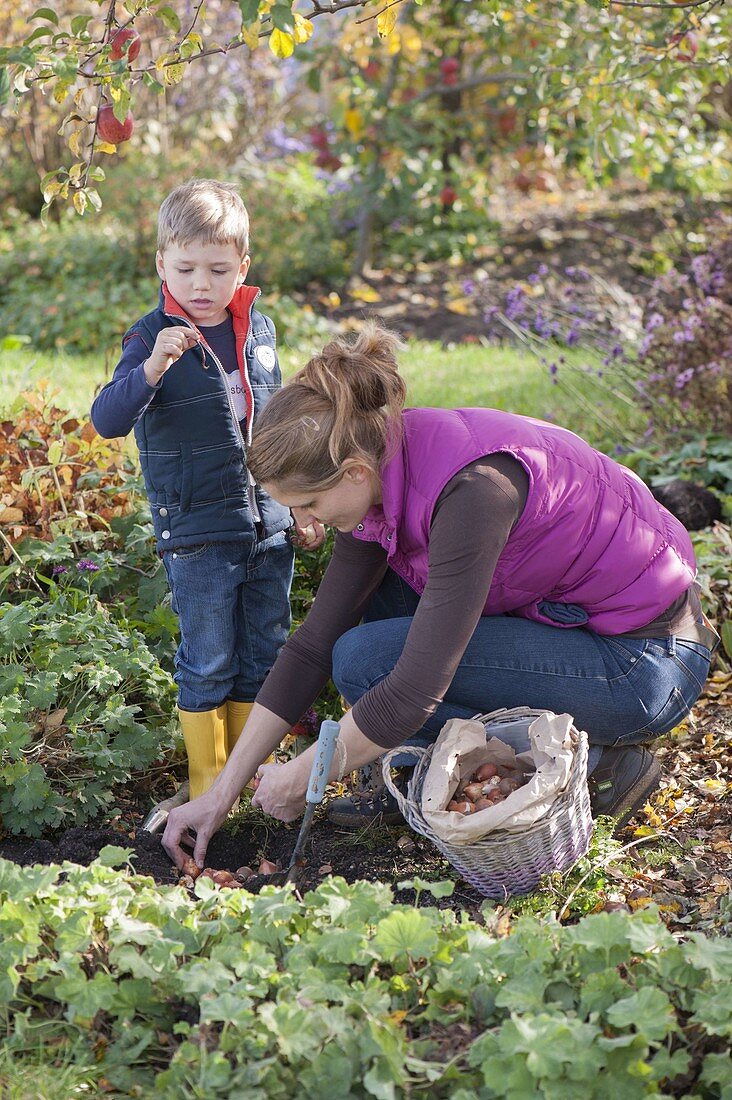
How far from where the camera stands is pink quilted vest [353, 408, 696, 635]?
7.52 feet

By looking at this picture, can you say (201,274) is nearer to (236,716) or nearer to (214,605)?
(214,605)

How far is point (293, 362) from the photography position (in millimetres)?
6039

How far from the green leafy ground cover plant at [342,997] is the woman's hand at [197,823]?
467 millimetres

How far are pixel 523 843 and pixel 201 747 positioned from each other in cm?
90

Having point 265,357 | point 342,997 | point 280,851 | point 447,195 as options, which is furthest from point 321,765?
point 447,195

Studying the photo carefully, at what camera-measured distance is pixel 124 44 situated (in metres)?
2.38

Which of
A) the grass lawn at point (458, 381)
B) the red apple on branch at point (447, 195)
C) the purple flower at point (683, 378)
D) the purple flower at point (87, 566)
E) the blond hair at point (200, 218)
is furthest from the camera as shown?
the red apple on branch at point (447, 195)

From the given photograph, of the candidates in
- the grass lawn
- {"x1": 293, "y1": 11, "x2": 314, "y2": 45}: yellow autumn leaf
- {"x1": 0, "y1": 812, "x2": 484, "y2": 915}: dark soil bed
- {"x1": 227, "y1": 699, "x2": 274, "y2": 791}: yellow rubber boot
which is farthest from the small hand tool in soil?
the grass lawn

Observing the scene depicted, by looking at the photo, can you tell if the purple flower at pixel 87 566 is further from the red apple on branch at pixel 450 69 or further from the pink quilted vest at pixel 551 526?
the red apple on branch at pixel 450 69

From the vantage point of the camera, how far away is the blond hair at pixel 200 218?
2.59 meters

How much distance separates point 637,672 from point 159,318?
1345mm

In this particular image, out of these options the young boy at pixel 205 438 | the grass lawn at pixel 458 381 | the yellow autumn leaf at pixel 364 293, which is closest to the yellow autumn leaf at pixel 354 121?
the yellow autumn leaf at pixel 364 293

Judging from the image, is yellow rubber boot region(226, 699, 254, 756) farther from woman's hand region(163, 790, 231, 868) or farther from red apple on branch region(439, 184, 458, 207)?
red apple on branch region(439, 184, 458, 207)

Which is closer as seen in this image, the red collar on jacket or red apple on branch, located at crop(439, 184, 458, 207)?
the red collar on jacket
